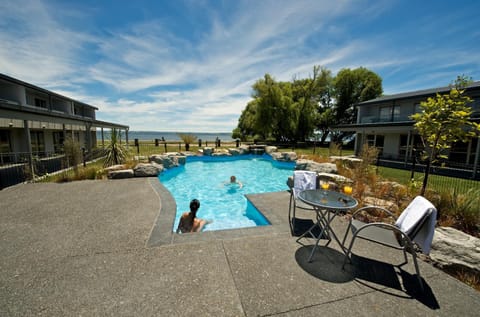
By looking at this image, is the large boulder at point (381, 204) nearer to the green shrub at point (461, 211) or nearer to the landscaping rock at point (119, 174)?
the green shrub at point (461, 211)

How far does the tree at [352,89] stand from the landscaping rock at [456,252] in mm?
26937

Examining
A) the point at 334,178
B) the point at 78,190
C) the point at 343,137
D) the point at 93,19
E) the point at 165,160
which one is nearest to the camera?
the point at 78,190

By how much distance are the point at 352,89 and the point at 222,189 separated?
27.7 m

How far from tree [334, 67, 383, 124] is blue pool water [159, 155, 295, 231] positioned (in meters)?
19.9

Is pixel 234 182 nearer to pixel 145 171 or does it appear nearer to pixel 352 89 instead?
pixel 145 171

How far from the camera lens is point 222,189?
8305 millimetres

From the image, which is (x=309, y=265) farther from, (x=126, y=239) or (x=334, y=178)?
(x=334, y=178)

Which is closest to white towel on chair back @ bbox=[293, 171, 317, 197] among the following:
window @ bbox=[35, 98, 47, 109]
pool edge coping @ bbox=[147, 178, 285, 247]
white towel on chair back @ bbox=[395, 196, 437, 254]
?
pool edge coping @ bbox=[147, 178, 285, 247]

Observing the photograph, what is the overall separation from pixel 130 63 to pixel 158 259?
1179 centimetres

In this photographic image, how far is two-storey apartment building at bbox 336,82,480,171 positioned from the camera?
37.9ft

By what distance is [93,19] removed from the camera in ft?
23.4

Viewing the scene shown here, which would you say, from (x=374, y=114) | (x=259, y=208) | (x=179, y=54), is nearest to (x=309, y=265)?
(x=259, y=208)

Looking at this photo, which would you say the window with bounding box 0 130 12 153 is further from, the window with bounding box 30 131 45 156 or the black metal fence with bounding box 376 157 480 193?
the black metal fence with bounding box 376 157 480 193

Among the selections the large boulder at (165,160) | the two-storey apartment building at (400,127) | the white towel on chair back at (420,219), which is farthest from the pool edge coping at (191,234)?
the two-storey apartment building at (400,127)
